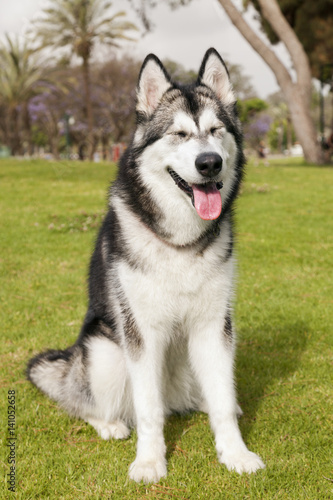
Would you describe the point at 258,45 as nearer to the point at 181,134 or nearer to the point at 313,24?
the point at 313,24

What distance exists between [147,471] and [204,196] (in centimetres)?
161

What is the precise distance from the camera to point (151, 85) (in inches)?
122

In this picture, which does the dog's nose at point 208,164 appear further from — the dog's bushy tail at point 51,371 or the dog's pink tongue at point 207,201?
the dog's bushy tail at point 51,371

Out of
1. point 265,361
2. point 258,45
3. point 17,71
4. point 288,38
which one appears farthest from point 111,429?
point 17,71

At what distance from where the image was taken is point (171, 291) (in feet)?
9.41

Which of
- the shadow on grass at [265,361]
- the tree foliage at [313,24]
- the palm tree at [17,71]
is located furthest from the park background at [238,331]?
the palm tree at [17,71]

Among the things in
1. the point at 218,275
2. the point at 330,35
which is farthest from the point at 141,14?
the point at 218,275

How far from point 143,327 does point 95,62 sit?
1696 inches

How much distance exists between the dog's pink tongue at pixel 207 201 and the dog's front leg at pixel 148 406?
2.59ft

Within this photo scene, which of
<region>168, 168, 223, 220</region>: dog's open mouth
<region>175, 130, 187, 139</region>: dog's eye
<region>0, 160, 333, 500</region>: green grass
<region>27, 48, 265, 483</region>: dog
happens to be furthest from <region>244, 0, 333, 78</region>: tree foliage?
<region>168, 168, 223, 220</region>: dog's open mouth

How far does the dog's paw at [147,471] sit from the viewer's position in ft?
9.27

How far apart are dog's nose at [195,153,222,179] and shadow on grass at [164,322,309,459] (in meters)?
1.77

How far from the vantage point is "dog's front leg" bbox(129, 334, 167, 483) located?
2.93 meters

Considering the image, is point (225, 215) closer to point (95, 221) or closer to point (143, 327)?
point (143, 327)
